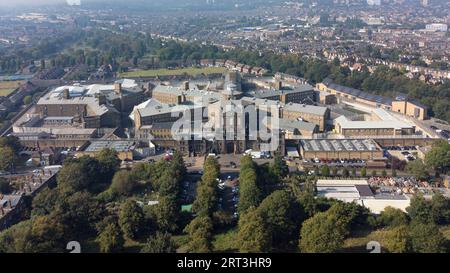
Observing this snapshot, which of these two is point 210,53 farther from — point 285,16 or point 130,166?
point 285,16

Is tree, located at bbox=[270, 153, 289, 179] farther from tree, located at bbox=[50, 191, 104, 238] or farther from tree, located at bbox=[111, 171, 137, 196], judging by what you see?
tree, located at bbox=[50, 191, 104, 238]

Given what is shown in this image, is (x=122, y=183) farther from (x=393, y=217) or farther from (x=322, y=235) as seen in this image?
(x=393, y=217)

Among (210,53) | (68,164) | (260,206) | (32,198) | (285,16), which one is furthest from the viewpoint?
(285,16)

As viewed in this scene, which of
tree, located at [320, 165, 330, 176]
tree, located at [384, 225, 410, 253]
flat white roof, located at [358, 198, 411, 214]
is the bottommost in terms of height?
flat white roof, located at [358, 198, 411, 214]

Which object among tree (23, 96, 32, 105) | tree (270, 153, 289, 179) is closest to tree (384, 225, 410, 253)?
tree (270, 153, 289, 179)

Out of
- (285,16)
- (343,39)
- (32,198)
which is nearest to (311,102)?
(32,198)
